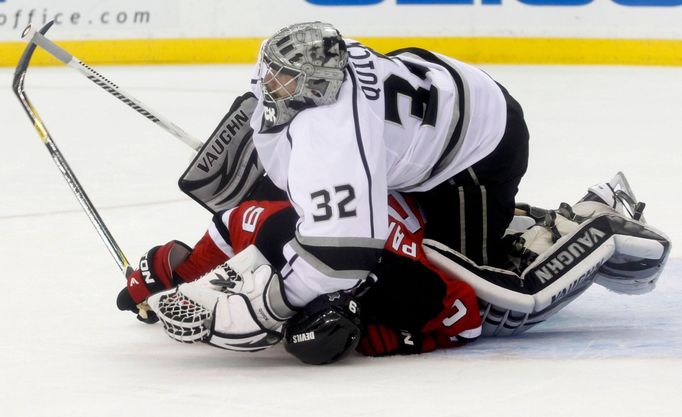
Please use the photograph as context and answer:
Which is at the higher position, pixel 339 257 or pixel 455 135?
pixel 455 135

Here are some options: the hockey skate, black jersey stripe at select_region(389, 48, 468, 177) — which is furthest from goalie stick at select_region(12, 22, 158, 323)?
the hockey skate

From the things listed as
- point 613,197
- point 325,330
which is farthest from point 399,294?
point 613,197

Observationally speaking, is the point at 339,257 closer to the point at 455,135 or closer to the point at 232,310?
the point at 232,310

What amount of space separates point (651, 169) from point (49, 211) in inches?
86.1

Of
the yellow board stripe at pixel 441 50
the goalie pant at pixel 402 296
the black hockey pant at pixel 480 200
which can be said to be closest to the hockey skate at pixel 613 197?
the black hockey pant at pixel 480 200

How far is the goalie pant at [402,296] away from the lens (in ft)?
7.37

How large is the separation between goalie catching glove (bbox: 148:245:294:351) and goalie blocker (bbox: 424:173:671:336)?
1.23 feet

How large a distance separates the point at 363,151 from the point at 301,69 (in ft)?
0.66

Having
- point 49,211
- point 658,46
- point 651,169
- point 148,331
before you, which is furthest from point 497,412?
point 658,46

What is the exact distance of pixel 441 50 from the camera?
7605mm

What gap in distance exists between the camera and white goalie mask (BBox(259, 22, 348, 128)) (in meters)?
2.10

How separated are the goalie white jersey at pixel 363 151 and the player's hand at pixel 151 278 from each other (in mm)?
322

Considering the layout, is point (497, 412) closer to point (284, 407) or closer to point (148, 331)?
point (284, 407)

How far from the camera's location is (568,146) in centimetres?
503
